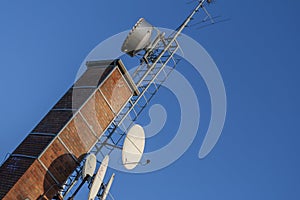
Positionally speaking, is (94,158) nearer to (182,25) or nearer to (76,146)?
(76,146)

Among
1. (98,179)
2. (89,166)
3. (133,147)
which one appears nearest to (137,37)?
(133,147)

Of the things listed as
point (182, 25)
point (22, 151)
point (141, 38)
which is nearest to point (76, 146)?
point (22, 151)

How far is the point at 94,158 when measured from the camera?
13859mm

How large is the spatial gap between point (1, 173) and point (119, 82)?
4973 millimetres

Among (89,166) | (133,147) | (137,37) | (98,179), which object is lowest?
(98,179)

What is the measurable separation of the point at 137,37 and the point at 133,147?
3996 millimetres

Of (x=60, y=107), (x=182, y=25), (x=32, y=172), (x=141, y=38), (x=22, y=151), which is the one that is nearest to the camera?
(x=32, y=172)

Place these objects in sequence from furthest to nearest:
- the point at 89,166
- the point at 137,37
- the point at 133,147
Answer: the point at 137,37 < the point at 133,147 < the point at 89,166

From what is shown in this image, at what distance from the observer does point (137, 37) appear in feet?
52.1

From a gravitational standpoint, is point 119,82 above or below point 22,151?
above

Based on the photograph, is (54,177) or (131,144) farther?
(131,144)

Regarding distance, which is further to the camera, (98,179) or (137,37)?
(137,37)

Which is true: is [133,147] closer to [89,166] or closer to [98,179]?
[98,179]

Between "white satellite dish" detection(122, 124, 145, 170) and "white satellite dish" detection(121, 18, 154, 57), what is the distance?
285 centimetres
